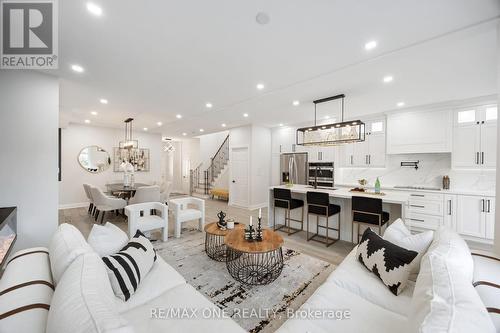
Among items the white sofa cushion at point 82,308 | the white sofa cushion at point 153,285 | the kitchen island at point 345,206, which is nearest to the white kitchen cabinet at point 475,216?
the kitchen island at point 345,206

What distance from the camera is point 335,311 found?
53.8 inches

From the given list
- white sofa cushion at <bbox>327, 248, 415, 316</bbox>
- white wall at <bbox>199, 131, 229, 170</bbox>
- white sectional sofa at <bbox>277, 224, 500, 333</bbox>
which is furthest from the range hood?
white wall at <bbox>199, 131, 229, 170</bbox>

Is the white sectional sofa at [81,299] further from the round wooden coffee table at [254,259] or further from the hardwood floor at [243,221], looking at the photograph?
the hardwood floor at [243,221]

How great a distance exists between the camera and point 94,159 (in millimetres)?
7090

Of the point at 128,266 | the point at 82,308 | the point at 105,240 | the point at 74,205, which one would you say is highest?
the point at 82,308

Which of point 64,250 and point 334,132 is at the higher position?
point 334,132

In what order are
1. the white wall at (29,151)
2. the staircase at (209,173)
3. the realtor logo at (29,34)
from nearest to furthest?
the realtor logo at (29,34) → the white wall at (29,151) → the staircase at (209,173)

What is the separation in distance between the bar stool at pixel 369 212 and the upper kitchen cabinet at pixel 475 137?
2607 millimetres

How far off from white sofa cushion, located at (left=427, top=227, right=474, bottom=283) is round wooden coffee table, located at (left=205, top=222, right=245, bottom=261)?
7.31ft

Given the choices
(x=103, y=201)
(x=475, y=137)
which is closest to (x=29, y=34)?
(x=103, y=201)

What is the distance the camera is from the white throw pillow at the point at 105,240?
171cm

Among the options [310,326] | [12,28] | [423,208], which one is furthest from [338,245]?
[12,28]

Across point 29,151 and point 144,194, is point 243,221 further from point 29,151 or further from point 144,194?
point 29,151

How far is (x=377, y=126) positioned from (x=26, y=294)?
21.0 feet
